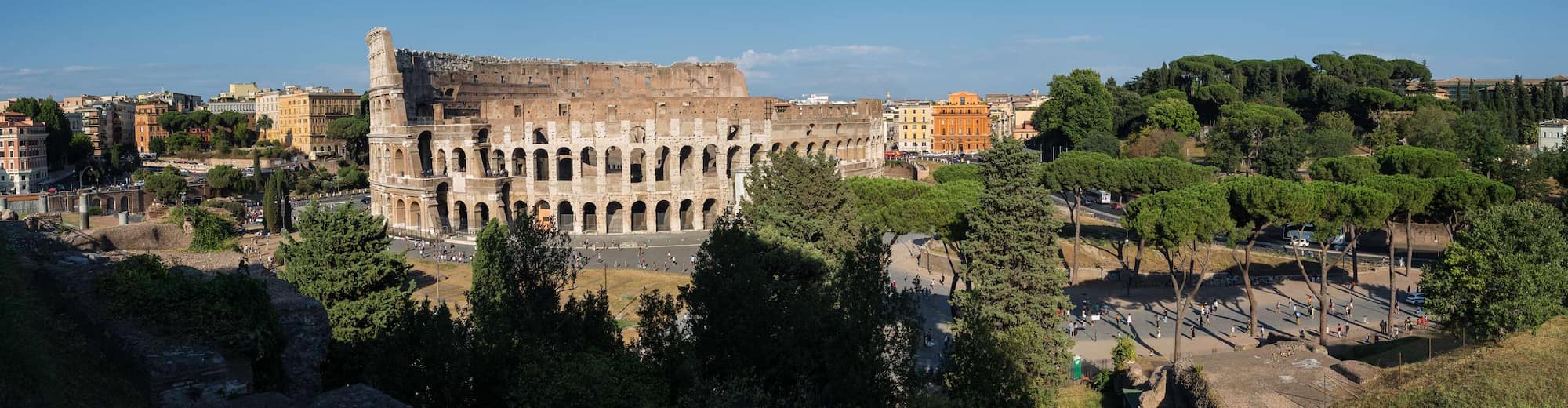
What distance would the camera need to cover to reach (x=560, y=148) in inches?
2082

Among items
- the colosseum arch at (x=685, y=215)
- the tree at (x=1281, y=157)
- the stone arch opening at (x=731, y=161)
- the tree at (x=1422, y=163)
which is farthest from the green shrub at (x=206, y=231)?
the tree at (x=1281, y=157)

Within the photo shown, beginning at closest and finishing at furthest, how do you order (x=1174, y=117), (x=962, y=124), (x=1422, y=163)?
(x=1422, y=163) < (x=1174, y=117) < (x=962, y=124)

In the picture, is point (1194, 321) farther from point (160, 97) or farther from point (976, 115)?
point (160, 97)

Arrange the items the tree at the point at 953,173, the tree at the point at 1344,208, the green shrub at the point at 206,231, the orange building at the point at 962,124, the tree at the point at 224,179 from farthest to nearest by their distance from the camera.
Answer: the orange building at the point at 962,124, the tree at the point at 224,179, the tree at the point at 953,173, the tree at the point at 1344,208, the green shrub at the point at 206,231

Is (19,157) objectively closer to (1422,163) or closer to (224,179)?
(224,179)

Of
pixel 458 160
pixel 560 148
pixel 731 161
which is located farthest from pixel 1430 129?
pixel 458 160

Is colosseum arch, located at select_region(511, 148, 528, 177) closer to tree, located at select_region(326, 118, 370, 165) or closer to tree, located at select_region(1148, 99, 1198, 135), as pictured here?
tree, located at select_region(326, 118, 370, 165)

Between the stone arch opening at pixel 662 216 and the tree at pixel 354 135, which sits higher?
the tree at pixel 354 135

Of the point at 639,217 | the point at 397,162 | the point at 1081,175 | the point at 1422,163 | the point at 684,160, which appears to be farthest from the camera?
the point at 684,160

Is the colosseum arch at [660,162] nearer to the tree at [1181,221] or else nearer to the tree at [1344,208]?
the tree at [1181,221]

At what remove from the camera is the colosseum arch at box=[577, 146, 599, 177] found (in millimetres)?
54369

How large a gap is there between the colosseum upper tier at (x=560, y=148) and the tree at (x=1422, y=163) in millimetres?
26457

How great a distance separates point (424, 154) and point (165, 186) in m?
24.1

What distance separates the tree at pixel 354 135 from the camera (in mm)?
94456
